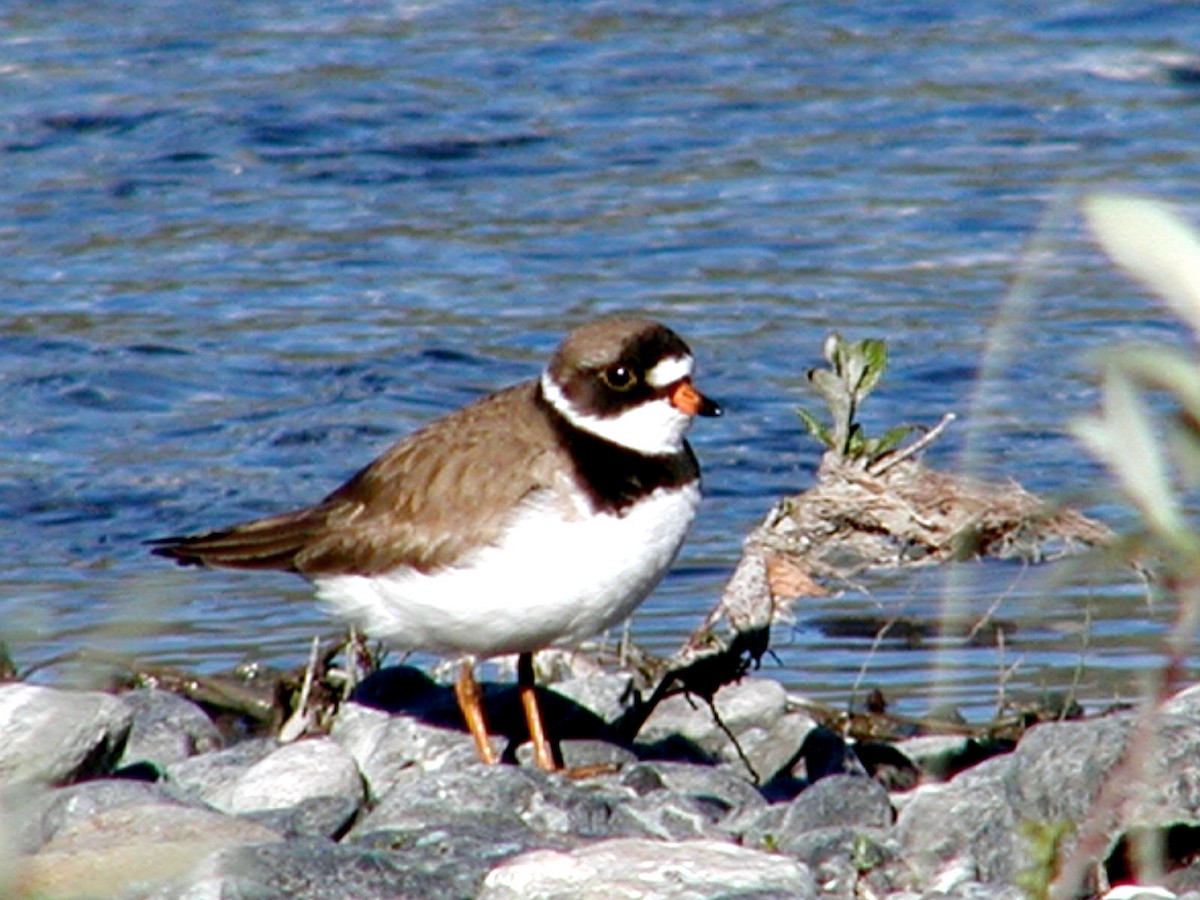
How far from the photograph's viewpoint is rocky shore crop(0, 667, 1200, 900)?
3.98 metres

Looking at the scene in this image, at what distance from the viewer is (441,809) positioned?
183 inches

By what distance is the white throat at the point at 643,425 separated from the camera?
539 cm

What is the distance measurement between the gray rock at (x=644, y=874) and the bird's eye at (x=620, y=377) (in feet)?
5.13

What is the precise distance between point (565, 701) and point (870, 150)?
6.85 m

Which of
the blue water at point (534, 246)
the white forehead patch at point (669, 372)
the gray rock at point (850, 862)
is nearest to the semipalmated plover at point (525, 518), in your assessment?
the white forehead patch at point (669, 372)

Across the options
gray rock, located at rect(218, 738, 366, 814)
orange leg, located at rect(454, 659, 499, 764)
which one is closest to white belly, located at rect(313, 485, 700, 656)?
orange leg, located at rect(454, 659, 499, 764)

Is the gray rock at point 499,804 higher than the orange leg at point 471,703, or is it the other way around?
the gray rock at point 499,804

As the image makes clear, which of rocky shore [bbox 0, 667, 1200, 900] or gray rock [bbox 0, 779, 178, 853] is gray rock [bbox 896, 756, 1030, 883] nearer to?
rocky shore [bbox 0, 667, 1200, 900]

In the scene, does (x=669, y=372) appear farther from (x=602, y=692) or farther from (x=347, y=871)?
(x=347, y=871)

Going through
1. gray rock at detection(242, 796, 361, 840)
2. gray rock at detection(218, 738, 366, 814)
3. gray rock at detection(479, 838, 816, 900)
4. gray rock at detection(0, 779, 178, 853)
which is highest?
gray rock at detection(479, 838, 816, 900)

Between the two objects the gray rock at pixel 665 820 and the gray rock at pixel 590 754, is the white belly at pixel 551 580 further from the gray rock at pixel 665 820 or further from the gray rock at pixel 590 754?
the gray rock at pixel 665 820

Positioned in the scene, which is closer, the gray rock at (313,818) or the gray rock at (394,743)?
the gray rock at (313,818)

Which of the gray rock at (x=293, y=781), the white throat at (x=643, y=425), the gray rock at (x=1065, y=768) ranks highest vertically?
the white throat at (x=643, y=425)

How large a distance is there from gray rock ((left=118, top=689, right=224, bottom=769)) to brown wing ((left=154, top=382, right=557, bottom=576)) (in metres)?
0.38
